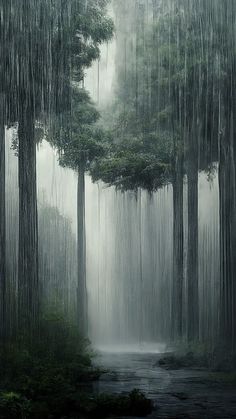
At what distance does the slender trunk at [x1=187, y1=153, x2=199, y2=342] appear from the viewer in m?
23.7

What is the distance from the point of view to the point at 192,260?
2386 cm

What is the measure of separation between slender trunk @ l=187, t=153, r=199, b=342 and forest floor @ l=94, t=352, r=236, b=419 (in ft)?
6.18

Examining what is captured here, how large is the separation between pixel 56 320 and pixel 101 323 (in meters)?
37.1

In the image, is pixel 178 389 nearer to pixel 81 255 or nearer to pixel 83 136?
pixel 83 136

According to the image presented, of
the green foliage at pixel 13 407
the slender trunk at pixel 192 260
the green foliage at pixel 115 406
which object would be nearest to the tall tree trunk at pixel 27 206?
the green foliage at pixel 115 406

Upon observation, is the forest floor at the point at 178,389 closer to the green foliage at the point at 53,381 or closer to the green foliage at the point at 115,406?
the green foliage at the point at 115,406

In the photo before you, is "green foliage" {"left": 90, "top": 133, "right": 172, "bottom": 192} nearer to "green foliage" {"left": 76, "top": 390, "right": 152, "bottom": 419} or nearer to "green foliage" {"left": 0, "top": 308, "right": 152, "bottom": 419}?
"green foliage" {"left": 0, "top": 308, "right": 152, "bottom": 419}

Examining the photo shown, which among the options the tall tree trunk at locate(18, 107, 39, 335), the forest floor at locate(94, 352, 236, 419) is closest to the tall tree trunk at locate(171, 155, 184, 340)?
the forest floor at locate(94, 352, 236, 419)

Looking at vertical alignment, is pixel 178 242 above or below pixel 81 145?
below

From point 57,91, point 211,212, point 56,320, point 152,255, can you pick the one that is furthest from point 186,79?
point 152,255

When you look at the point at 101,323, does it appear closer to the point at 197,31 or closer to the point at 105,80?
the point at 105,80

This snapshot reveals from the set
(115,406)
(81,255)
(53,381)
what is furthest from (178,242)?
(115,406)

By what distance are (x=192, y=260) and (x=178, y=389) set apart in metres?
7.73

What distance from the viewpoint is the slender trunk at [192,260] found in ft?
77.8
